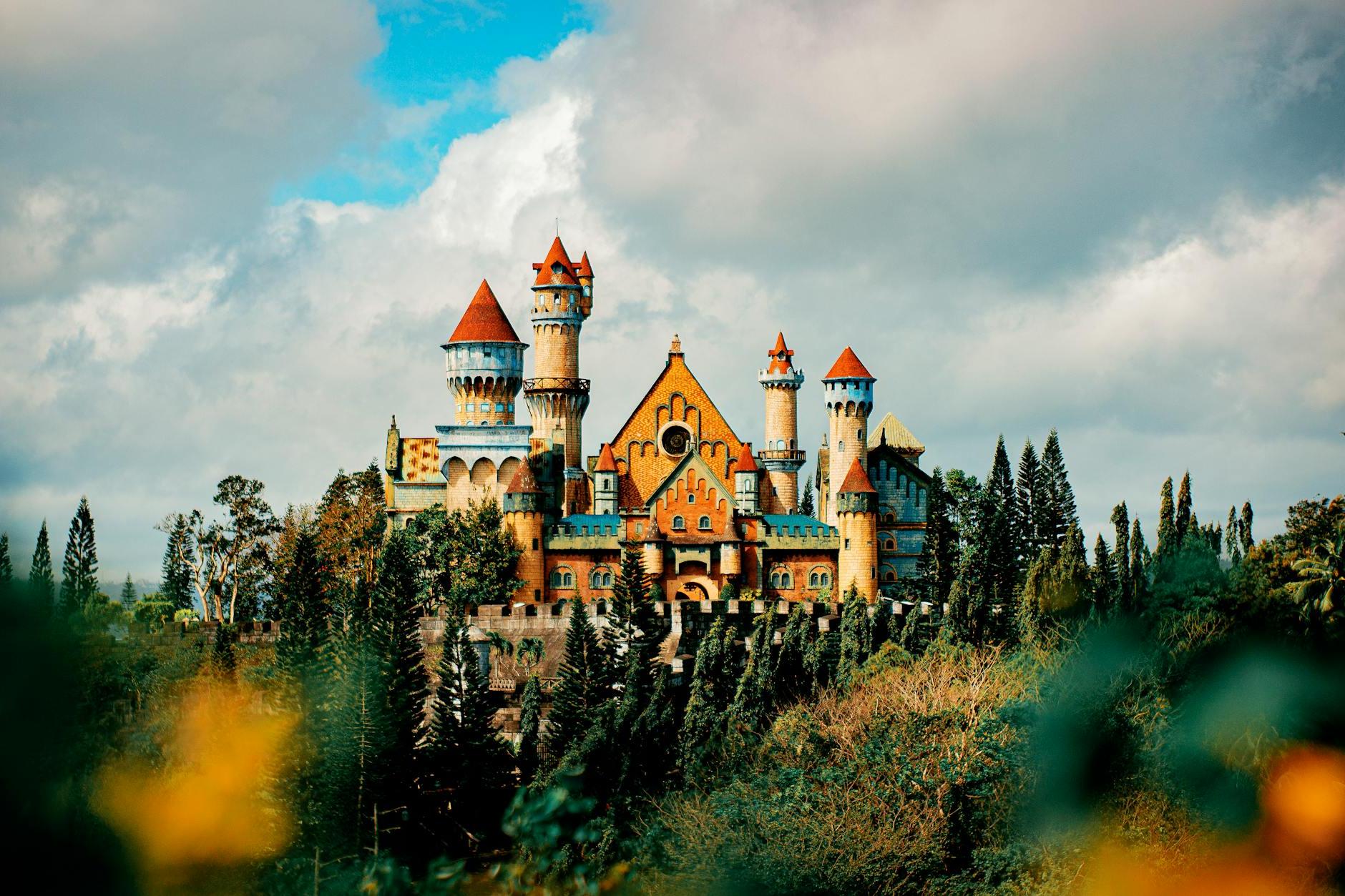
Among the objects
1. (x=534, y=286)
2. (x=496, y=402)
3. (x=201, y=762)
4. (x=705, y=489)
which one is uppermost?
(x=534, y=286)

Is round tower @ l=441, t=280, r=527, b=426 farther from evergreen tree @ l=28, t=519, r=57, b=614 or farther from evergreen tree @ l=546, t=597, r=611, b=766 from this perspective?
evergreen tree @ l=28, t=519, r=57, b=614

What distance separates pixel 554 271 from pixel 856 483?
62.1 ft

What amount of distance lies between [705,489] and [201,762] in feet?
142

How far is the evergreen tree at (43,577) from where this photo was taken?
31.9 ft

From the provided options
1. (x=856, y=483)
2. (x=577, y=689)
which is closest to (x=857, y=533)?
(x=856, y=483)

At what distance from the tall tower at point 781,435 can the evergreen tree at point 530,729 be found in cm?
2615

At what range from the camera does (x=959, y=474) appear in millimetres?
73125

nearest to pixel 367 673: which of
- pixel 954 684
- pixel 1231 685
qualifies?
pixel 954 684

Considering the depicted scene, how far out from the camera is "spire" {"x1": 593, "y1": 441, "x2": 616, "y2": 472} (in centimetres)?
6838

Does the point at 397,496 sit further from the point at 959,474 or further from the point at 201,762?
the point at 201,762

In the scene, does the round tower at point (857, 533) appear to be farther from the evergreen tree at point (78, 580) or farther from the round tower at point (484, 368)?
the evergreen tree at point (78, 580)

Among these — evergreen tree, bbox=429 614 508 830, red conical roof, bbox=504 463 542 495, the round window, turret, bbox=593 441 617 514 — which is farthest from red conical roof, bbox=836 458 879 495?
evergreen tree, bbox=429 614 508 830

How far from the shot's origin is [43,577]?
1030cm

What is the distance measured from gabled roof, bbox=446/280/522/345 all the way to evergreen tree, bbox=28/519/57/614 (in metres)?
57.7
